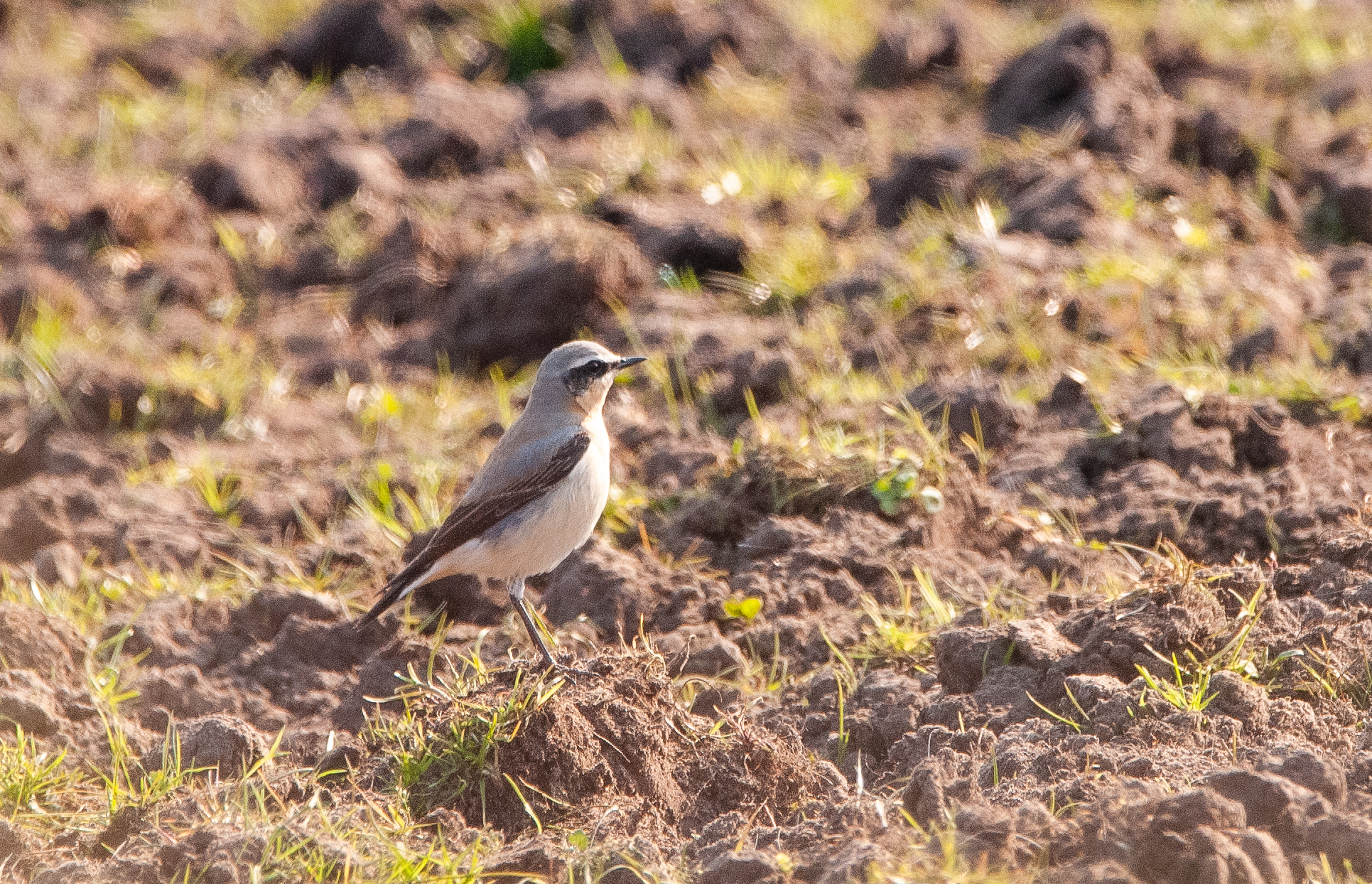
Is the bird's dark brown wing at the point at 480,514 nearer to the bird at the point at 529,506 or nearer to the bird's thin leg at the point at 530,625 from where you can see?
the bird at the point at 529,506

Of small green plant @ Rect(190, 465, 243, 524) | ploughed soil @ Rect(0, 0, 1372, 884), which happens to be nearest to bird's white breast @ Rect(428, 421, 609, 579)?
ploughed soil @ Rect(0, 0, 1372, 884)

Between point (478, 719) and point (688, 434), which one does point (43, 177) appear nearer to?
point (688, 434)

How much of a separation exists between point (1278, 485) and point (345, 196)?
6568mm

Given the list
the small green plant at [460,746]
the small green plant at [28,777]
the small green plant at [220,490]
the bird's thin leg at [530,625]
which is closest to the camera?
the small green plant at [460,746]

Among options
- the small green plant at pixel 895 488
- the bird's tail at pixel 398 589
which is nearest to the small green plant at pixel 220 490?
the bird's tail at pixel 398 589

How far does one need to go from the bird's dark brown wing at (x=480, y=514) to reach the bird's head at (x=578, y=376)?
10.1 inches

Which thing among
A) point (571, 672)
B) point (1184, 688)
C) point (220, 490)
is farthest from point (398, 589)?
point (1184, 688)

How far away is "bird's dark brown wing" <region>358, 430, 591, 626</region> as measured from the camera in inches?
215

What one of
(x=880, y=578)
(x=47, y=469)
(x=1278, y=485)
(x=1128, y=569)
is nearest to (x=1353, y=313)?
(x=1278, y=485)

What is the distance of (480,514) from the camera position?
5582mm

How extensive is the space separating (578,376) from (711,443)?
111 centimetres

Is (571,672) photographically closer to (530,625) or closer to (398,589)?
(530,625)

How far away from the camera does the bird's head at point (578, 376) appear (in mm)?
5918

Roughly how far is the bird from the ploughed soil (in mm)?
321
